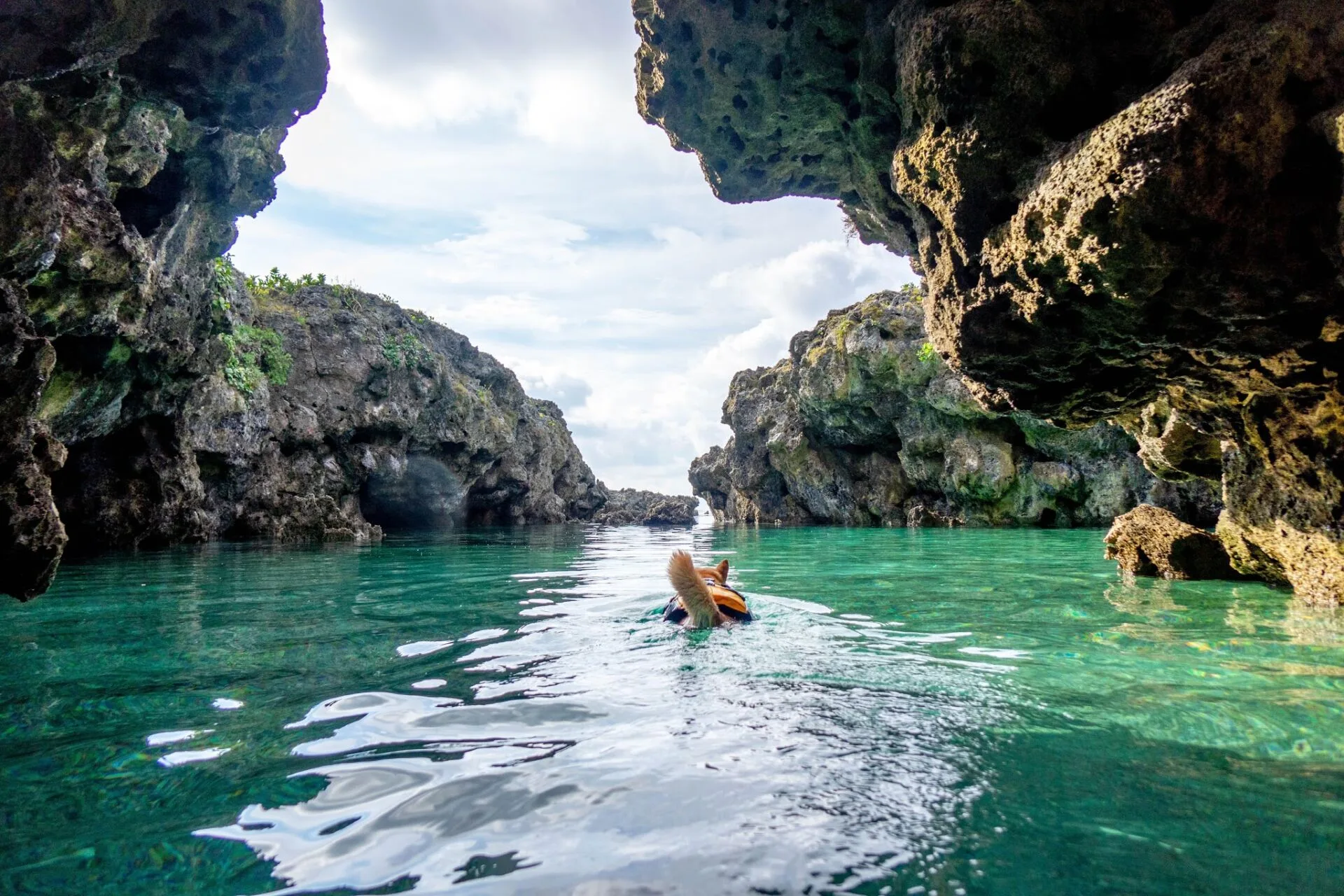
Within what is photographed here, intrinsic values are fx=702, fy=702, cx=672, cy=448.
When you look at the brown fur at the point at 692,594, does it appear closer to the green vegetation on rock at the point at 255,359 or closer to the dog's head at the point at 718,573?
the dog's head at the point at 718,573

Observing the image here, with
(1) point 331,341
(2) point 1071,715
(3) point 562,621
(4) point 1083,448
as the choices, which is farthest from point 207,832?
(4) point 1083,448

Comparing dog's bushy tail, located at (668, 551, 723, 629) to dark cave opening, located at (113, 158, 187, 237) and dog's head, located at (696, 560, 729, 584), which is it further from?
dark cave opening, located at (113, 158, 187, 237)

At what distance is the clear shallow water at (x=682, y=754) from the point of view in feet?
7.17

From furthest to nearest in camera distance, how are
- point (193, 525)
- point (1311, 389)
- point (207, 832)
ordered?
point (193, 525)
point (1311, 389)
point (207, 832)

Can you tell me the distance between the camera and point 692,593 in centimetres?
575

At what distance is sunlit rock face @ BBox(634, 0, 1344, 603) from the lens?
14.6 ft

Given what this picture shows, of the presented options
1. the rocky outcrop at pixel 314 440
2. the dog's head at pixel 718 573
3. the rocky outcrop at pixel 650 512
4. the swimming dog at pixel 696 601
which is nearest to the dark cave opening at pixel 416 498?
the rocky outcrop at pixel 314 440

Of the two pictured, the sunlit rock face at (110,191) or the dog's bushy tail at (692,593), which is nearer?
the sunlit rock face at (110,191)

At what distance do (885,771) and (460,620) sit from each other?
16.8ft

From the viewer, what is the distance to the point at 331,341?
28.6 meters

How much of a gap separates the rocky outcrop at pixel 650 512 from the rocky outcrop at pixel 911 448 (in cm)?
1192

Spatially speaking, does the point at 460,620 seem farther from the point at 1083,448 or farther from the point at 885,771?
the point at 1083,448

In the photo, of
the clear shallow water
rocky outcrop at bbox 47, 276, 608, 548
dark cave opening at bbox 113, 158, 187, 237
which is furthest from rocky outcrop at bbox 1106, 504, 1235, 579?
rocky outcrop at bbox 47, 276, 608, 548

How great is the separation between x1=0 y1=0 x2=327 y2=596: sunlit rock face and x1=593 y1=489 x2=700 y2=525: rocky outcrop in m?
37.5
